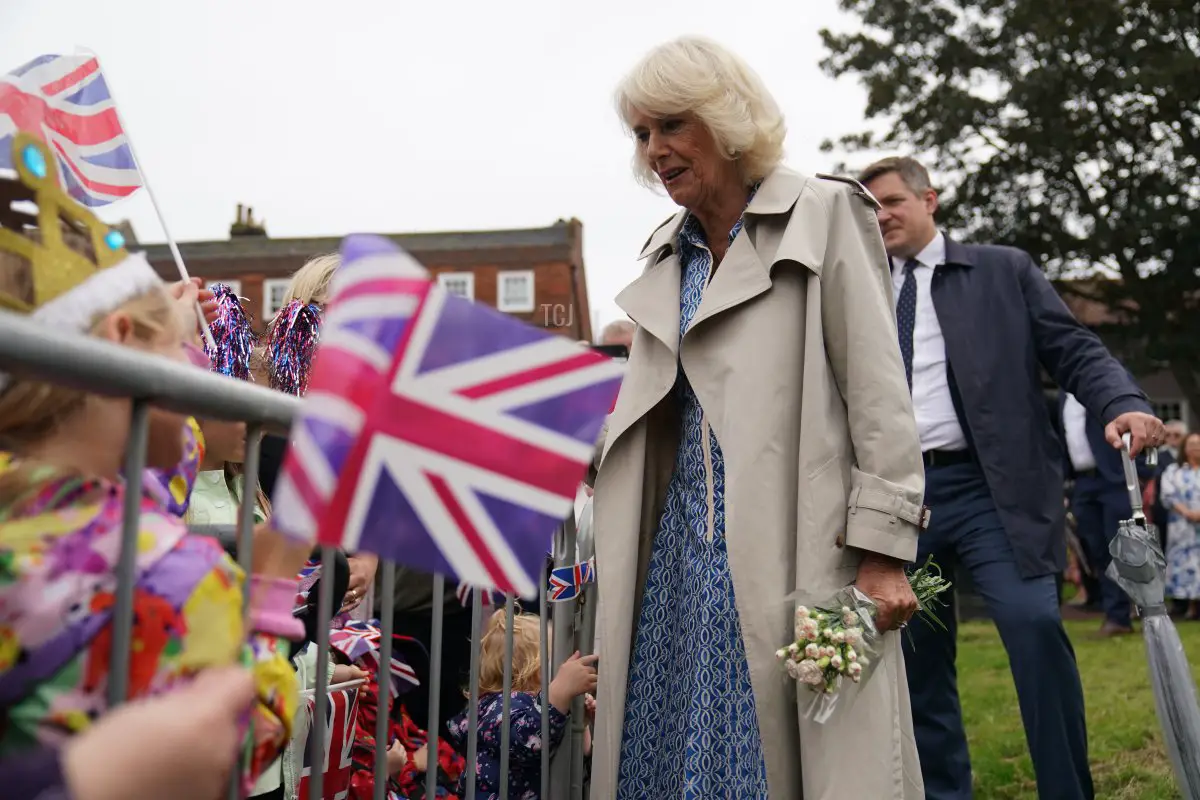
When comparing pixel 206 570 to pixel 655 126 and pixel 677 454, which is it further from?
pixel 655 126

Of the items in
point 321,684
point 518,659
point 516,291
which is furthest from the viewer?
point 516,291

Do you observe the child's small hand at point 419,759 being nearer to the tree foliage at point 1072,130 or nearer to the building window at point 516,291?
the tree foliage at point 1072,130

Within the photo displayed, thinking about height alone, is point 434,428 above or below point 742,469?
below

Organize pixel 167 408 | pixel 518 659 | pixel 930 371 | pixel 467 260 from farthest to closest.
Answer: pixel 467 260 < pixel 930 371 < pixel 518 659 < pixel 167 408

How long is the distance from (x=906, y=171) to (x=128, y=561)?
350 cm

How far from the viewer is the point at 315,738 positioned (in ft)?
5.69

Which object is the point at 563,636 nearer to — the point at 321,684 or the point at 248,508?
the point at 321,684

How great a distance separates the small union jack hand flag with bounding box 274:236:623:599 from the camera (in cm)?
126

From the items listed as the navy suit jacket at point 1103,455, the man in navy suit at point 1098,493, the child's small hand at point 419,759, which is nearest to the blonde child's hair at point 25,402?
the child's small hand at point 419,759

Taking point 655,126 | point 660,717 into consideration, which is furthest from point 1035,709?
point 655,126

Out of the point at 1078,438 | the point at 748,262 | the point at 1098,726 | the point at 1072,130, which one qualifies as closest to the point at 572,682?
the point at 748,262

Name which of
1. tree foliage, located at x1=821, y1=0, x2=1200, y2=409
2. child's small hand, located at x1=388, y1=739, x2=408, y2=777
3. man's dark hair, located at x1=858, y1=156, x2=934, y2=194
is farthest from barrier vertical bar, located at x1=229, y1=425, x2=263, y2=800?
tree foliage, located at x1=821, y1=0, x2=1200, y2=409

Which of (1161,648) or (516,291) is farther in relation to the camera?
(516,291)

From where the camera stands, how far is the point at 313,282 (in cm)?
334
